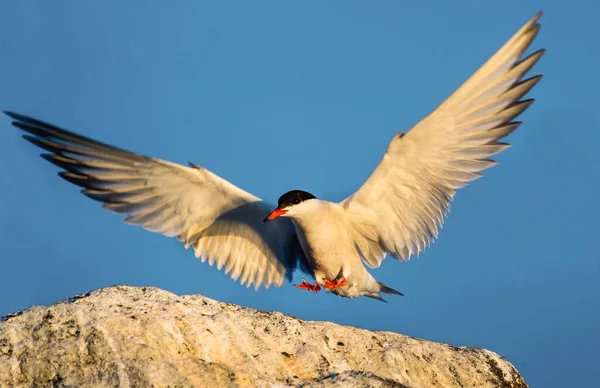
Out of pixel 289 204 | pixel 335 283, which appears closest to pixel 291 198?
pixel 289 204

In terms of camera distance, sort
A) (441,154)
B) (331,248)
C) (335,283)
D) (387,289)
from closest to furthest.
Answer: (441,154) < (331,248) < (335,283) < (387,289)

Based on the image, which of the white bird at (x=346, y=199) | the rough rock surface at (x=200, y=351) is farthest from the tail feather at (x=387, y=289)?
the rough rock surface at (x=200, y=351)

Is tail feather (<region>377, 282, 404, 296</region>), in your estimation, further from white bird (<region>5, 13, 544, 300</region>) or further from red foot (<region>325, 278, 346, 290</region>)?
red foot (<region>325, 278, 346, 290</region>)

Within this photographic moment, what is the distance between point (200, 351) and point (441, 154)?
4.01 meters

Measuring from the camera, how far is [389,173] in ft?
27.0

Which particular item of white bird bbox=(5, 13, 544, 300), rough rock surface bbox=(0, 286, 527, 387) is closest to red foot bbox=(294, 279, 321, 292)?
white bird bbox=(5, 13, 544, 300)

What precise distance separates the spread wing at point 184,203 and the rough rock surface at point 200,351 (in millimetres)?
2557

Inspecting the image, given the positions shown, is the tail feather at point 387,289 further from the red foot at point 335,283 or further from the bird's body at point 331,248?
the red foot at point 335,283

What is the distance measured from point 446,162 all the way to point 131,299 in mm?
4055

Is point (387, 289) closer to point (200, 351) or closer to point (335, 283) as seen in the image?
point (335, 283)

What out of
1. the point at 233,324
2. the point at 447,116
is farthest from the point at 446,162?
the point at 233,324

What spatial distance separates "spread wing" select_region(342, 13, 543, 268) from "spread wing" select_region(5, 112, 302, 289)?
119cm

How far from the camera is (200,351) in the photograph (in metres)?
5.36

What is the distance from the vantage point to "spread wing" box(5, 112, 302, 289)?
27.2 feet
